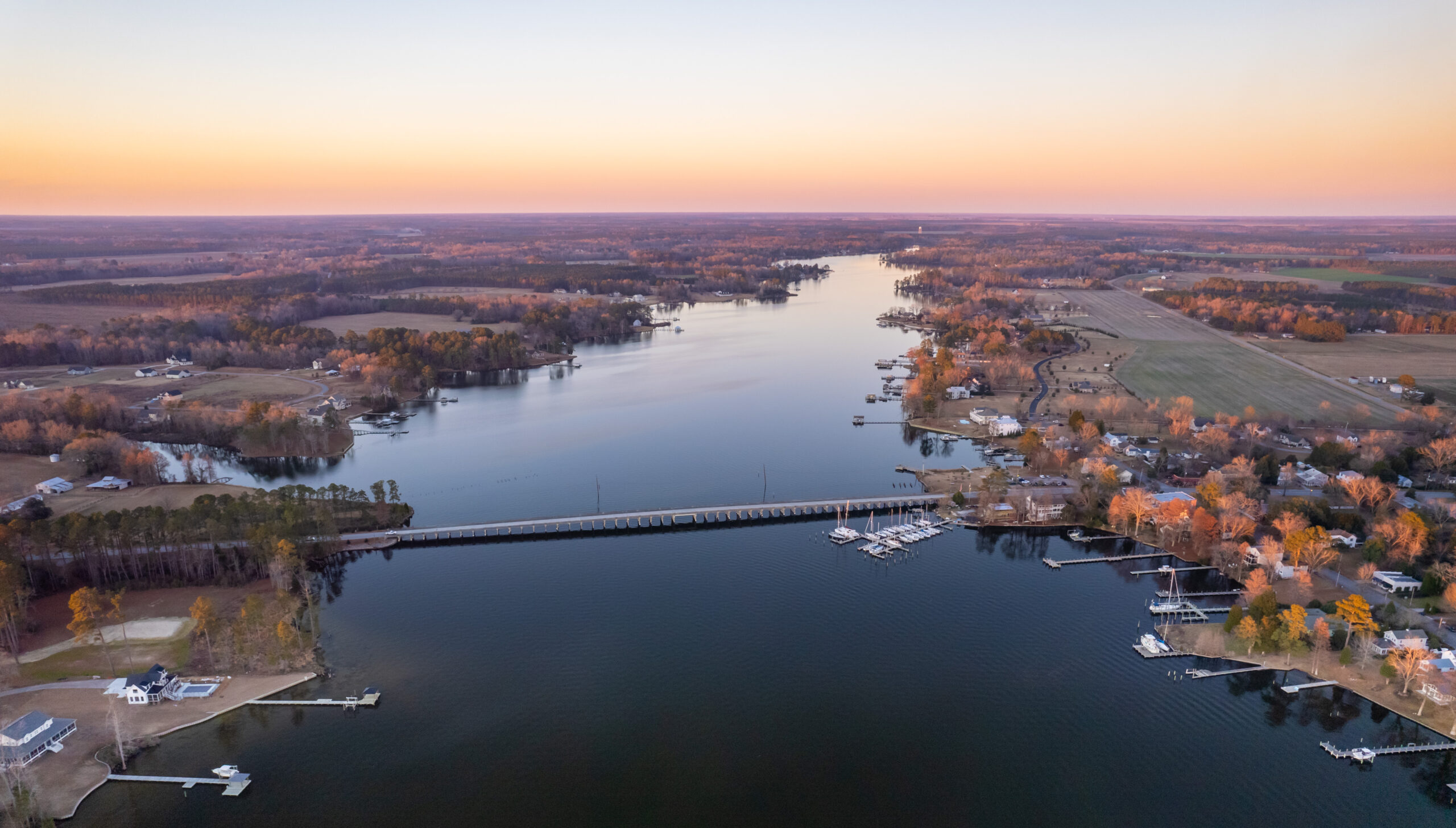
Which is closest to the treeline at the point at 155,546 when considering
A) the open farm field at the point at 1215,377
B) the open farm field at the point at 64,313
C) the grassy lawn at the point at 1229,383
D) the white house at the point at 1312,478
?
the white house at the point at 1312,478

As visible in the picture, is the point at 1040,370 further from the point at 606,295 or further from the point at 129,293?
the point at 129,293

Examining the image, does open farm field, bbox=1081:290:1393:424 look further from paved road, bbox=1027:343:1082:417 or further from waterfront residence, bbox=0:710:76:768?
waterfront residence, bbox=0:710:76:768

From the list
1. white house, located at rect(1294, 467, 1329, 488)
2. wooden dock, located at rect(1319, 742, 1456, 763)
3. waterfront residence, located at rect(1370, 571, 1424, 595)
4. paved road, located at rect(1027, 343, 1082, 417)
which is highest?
paved road, located at rect(1027, 343, 1082, 417)

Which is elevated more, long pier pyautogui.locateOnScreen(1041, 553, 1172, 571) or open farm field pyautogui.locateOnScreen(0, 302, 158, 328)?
open farm field pyautogui.locateOnScreen(0, 302, 158, 328)

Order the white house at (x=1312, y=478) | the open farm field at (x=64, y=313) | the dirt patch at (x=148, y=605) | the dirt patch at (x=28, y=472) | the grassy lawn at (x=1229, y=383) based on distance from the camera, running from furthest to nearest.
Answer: the open farm field at (x=64, y=313) → the grassy lawn at (x=1229, y=383) → the white house at (x=1312, y=478) → the dirt patch at (x=28, y=472) → the dirt patch at (x=148, y=605)

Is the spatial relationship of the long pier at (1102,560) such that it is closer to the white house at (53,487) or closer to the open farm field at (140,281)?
the white house at (53,487)

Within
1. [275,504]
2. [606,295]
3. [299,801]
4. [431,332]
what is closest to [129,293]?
[431,332]

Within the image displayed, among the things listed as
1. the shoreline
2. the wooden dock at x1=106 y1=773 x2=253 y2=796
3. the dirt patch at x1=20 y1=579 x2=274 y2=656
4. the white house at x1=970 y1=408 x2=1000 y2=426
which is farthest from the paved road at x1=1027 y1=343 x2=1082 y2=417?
the wooden dock at x1=106 y1=773 x2=253 y2=796
